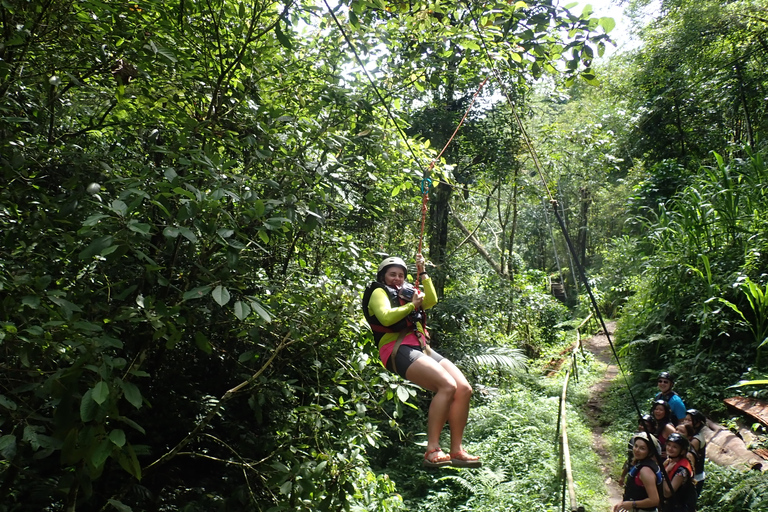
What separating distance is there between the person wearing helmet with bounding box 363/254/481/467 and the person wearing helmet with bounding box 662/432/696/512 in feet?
6.86

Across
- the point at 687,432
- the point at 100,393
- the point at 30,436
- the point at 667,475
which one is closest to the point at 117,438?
the point at 100,393

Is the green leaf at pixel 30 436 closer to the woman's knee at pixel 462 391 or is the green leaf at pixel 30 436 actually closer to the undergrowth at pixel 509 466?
the woman's knee at pixel 462 391

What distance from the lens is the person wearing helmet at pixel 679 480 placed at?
439 cm

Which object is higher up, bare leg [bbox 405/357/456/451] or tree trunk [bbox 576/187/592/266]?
tree trunk [bbox 576/187/592/266]

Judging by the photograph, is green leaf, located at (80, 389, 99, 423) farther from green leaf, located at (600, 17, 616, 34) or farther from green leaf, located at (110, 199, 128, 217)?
green leaf, located at (600, 17, 616, 34)

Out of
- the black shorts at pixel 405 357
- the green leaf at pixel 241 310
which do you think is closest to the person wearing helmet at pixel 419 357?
the black shorts at pixel 405 357

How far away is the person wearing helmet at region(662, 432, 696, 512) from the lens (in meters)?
4.39

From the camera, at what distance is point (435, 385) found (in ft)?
11.1

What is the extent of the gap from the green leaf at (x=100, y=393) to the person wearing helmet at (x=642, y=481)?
4.09 meters

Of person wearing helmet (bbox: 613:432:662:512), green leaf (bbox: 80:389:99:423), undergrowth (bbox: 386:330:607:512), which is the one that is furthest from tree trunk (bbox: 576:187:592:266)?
green leaf (bbox: 80:389:99:423)

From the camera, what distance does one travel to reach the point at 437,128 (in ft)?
28.6

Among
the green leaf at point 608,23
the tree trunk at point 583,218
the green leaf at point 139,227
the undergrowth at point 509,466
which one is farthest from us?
the tree trunk at point 583,218

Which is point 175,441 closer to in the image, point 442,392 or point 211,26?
point 442,392

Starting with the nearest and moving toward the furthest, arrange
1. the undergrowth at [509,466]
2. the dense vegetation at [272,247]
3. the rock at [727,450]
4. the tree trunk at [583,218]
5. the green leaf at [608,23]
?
the dense vegetation at [272,247], the green leaf at [608,23], the rock at [727,450], the undergrowth at [509,466], the tree trunk at [583,218]
